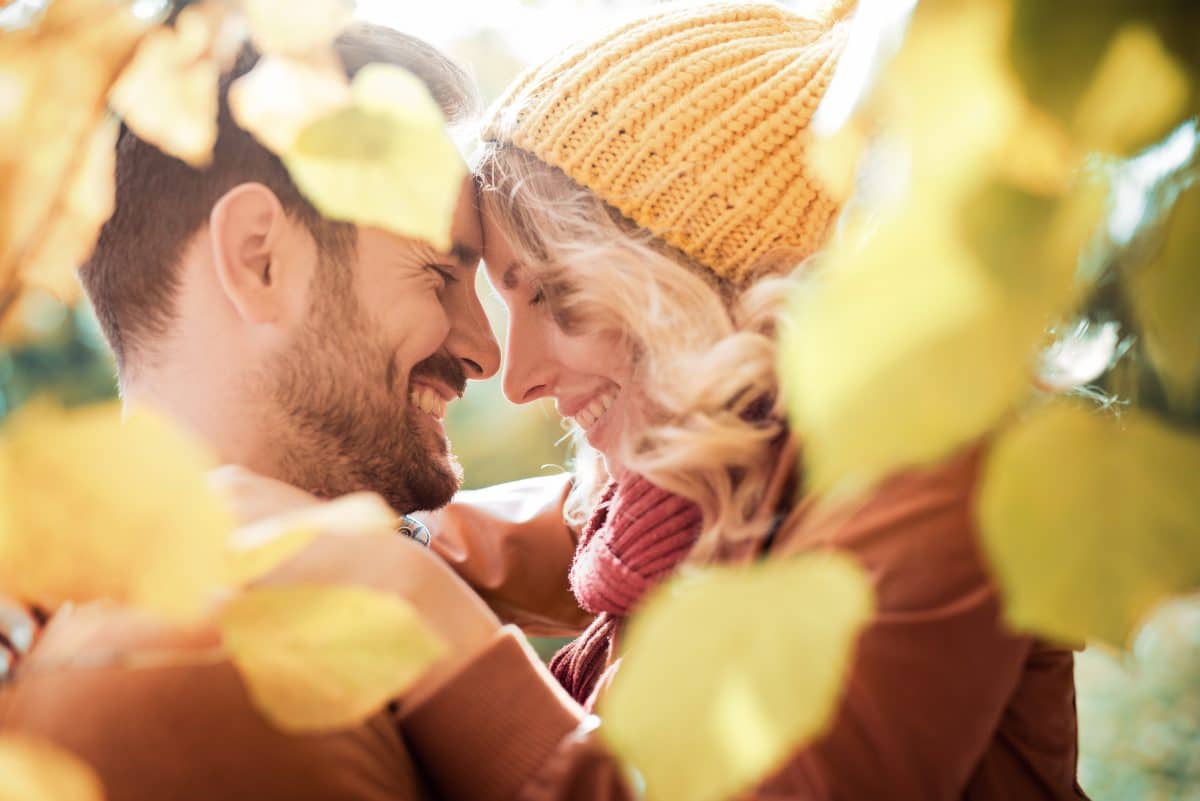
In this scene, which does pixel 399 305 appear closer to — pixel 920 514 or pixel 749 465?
pixel 749 465

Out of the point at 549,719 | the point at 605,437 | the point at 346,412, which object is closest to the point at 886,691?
the point at 549,719

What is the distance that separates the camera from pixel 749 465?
1.13m

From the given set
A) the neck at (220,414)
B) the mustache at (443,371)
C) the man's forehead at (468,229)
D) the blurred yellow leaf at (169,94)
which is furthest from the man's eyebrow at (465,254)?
the blurred yellow leaf at (169,94)

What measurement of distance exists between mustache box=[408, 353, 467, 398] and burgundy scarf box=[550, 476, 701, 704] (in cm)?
31

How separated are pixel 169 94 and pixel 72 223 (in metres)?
0.10

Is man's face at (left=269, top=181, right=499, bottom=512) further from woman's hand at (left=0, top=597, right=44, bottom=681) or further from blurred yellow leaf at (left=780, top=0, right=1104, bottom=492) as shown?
blurred yellow leaf at (left=780, top=0, right=1104, bottom=492)

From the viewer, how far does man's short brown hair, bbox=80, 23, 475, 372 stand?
134cm

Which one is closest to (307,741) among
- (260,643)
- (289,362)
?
(260,643)

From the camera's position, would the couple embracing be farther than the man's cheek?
No

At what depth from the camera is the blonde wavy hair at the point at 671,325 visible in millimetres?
1132

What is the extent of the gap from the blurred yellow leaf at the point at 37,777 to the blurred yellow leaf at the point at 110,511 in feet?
0.20

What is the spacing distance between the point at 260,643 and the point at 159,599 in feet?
0.17

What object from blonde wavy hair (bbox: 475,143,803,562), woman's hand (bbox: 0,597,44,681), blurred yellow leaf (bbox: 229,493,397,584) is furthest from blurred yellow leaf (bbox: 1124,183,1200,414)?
woman's hand (bbox: 0,597,44,681)

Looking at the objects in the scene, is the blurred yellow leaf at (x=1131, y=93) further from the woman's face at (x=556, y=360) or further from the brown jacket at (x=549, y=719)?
the woman's face at (x=556, y=360)
